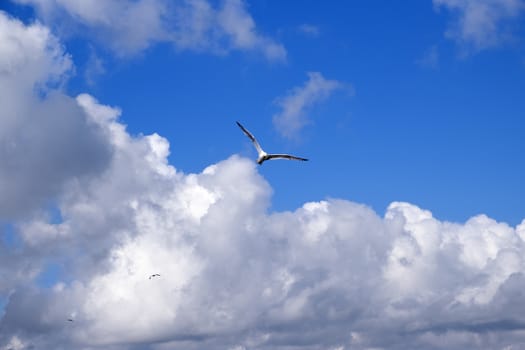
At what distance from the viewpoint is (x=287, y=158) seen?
118 meters

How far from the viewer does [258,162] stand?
417 feet

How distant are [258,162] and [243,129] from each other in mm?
8892

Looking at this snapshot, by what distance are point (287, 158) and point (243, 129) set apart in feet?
46.2

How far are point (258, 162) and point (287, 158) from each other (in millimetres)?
11007

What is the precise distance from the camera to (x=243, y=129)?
125 meters

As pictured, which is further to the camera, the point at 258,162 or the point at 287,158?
the point at 258,162

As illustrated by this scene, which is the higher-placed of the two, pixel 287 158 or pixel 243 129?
pixel 243 129
